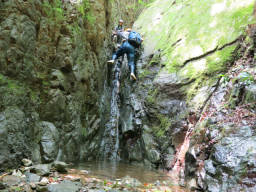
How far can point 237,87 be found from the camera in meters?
4.15

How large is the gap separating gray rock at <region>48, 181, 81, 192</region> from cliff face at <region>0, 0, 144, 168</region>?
0.98 metres

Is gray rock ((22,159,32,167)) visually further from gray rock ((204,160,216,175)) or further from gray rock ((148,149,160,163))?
gray rock ((148,149,160,163))

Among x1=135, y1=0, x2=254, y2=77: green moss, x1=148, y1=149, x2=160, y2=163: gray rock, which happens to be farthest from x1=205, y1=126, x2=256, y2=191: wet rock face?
x1=135, y1=0, x2=254, y2=77: green moss

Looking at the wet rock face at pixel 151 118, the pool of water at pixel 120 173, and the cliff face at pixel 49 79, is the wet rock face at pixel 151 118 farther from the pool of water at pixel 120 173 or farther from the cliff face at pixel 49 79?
the cliff face at pixel 49 79

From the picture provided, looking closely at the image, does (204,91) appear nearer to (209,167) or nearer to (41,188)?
(209,167)

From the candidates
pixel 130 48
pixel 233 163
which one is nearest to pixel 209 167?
pixel 233 163

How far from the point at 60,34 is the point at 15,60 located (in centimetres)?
159

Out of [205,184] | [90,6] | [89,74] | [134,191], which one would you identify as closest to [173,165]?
[205,184]

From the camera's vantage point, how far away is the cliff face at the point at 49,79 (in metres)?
3.34

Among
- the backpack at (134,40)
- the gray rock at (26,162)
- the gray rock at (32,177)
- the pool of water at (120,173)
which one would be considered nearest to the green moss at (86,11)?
the backpack at (134,40)

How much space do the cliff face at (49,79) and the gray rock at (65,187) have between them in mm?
976

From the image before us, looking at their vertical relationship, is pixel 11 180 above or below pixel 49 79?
below

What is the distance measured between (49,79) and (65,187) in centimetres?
251

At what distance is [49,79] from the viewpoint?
14.5 feet
